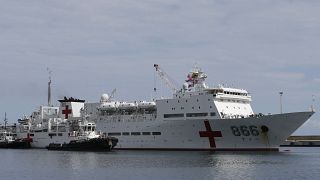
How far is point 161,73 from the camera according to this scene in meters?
70.5

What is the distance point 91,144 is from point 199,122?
43.8 feet

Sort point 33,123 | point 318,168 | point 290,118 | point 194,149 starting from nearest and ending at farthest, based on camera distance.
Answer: point 318,168 → point 290,118 → point 194,149 → point 33,123

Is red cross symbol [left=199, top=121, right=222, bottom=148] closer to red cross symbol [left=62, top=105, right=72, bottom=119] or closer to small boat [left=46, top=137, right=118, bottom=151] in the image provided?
small boat [left=46, top=137, right=118, bottom=151]

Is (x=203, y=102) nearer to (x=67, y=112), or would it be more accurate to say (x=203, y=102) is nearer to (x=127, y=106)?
(x=127, y=106)

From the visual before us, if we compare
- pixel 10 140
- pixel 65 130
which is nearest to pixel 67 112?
pixel 65 130

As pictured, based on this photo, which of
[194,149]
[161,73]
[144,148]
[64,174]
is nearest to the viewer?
[64,174]

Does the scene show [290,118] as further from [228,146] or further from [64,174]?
[64,174]

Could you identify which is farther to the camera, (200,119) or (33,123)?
(33,123)

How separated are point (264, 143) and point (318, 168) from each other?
46.1ft

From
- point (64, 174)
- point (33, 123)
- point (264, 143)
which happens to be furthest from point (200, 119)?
point (33, 123)

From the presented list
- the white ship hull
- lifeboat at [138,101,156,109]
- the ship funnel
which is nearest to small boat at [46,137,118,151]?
the white ship hull

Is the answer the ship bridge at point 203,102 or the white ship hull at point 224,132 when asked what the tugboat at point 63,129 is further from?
the ship bridge at point 203,102

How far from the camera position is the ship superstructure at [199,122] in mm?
55812

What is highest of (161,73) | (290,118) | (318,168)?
(161,73)
